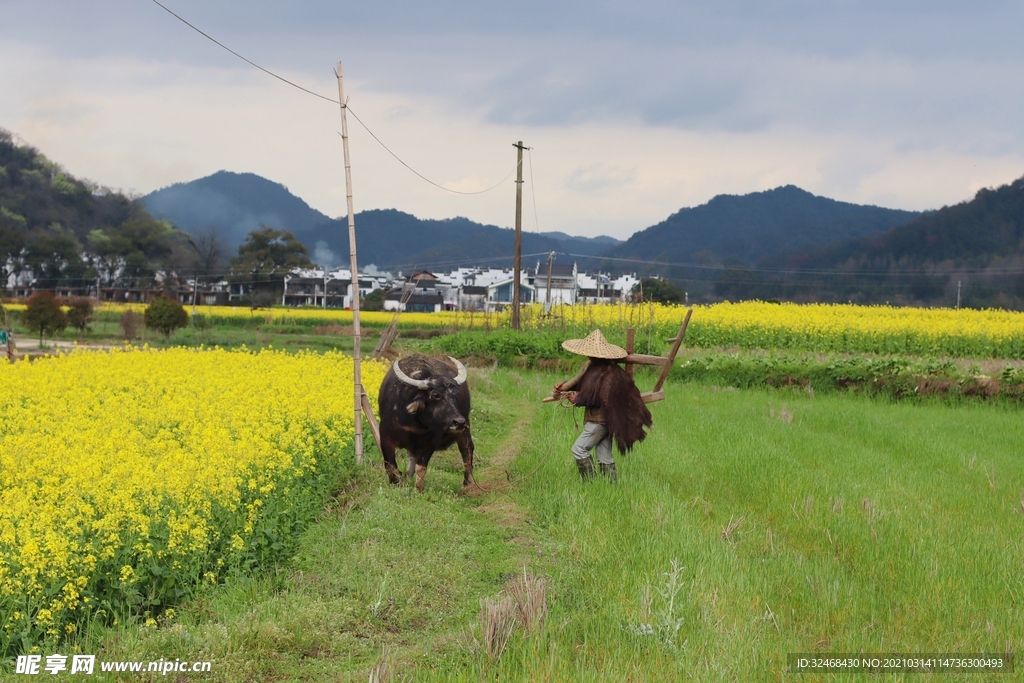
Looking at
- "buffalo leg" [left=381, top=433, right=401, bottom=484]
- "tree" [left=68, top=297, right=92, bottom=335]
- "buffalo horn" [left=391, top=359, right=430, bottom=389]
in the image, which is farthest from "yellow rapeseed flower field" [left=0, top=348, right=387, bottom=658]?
"tree" [left=68, top=297, right=92, bottom=335]

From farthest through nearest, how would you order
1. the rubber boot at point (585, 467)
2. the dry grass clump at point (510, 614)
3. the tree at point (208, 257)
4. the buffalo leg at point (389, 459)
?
1. the tree at point (208, 257)
2. the buffalo leg at point (389, 459)
3. the rubber boot at point (585, 467)
4. the dry grass clump at point (510, 614)

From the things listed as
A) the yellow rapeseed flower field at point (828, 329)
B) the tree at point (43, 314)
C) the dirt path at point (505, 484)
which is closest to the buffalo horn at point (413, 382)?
the dirt path at point (505, 484)

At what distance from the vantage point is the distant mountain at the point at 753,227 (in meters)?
114

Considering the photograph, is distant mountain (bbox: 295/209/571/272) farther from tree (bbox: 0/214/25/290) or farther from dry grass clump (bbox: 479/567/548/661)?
dry grass clump (bbox: 479/567/548/661)

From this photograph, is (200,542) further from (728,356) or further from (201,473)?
(728,356)

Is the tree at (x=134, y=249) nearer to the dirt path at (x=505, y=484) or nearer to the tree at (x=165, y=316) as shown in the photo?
the tree at (x=165, y=316)

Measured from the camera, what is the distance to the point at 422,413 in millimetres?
8812

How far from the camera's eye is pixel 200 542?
629 centimetres

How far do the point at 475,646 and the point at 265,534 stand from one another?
262 cm

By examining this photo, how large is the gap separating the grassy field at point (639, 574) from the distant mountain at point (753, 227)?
9115 cm

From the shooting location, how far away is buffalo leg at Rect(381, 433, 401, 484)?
9.18 m

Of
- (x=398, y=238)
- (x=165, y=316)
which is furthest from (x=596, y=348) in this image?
(x=398, y=238)

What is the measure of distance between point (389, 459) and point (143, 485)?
116 inches

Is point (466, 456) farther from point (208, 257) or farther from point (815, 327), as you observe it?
point (208, 257)
